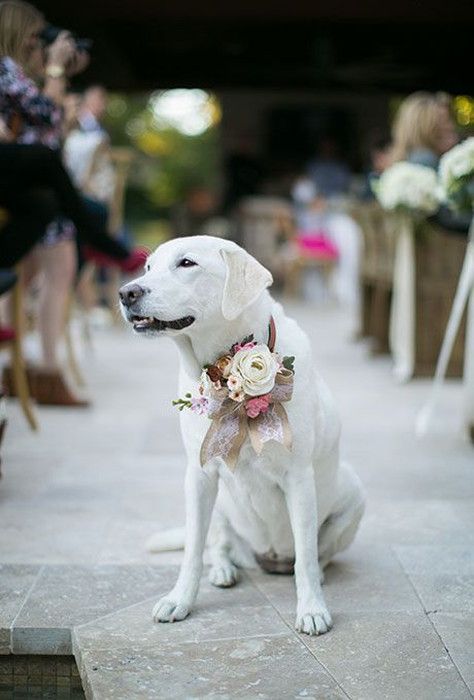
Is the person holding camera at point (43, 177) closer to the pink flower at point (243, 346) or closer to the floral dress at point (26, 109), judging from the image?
the floral dress at point (26, 109)

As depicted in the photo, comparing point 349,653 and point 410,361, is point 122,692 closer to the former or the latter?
point 349,653

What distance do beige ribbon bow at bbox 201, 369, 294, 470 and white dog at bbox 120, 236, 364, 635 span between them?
4 centimetres

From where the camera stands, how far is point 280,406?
9.02 feet

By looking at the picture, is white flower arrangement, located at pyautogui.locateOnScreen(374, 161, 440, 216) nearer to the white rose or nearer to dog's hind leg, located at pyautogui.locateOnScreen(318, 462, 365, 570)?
dog's hind leg, located at pyautogui.locateOnScreen(318, 462, 365, 570)

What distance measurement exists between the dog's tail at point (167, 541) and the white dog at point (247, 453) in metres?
0.22

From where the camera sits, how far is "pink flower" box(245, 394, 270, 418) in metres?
2.70

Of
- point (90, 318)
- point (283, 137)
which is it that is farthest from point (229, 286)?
point (283, 137)

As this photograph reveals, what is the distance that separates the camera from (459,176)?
476cm

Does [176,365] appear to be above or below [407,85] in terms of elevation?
below

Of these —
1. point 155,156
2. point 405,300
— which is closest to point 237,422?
point 405,300

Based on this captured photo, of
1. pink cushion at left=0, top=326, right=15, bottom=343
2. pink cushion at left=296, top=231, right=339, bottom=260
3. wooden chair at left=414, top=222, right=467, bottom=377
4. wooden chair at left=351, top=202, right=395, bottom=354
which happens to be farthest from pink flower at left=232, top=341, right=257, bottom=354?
pink cushion at left=296, top=231, right=339, bottom=260

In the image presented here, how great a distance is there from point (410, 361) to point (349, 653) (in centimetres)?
432

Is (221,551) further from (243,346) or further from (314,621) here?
(243,346)

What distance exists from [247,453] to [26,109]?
2957 mm
